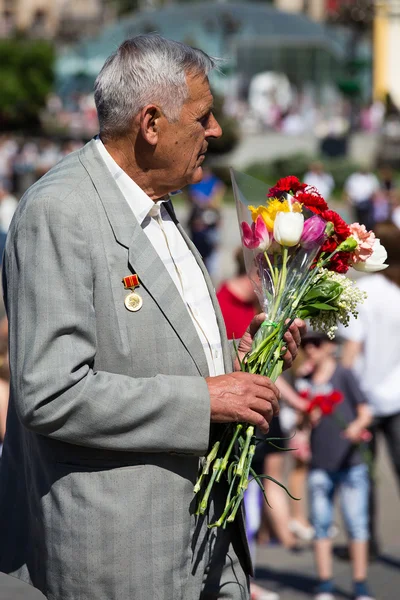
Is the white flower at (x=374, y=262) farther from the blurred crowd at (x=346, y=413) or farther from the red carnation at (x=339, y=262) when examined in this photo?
the blurred crowd at (x=346, y=413)

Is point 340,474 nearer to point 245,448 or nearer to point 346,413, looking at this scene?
point 346,413

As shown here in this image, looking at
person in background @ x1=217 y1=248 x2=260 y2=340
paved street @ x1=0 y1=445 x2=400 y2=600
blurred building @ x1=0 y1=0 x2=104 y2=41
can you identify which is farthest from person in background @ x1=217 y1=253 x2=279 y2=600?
blurred building @ x1=0 y1=0 x2=104 y2=41

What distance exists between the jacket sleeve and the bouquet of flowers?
28 centimetres

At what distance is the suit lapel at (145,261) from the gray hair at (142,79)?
0.49ft

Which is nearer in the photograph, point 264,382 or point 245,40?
point 264,382

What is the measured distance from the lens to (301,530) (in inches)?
261

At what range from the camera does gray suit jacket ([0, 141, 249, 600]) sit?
2.47m

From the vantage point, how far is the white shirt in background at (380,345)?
5828 millimetres

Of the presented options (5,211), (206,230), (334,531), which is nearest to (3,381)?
(334,531)

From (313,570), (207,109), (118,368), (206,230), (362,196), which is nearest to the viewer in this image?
(118,368)

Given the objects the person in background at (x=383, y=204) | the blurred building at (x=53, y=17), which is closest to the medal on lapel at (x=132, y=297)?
the person in background at (x=383, y=204)

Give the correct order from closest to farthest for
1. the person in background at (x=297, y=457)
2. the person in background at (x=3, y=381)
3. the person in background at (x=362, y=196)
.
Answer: the person in background at (x=3, y=381)
the person in background at (x=297, y=457)
the person in background at (x=362, y=196)

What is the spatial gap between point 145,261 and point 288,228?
416 mm

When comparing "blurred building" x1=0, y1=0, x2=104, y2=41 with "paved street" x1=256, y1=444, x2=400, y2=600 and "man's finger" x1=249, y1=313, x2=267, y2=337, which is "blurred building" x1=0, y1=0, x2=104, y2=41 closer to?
"paved street" x1=256, y1=444, x2=400, y2=600
